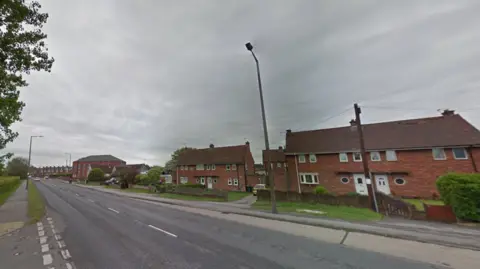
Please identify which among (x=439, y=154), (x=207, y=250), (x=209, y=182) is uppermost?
(x=439, y=154)

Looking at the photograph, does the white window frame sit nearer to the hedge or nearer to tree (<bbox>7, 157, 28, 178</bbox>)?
the hedge

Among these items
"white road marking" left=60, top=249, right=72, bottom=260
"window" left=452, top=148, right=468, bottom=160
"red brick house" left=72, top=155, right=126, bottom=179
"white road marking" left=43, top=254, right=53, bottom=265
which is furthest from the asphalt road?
"red brick house" left=72, top=155, right=126, bottom=179

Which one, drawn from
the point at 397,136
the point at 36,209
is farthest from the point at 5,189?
the point at 397,136

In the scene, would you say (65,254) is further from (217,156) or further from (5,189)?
(5,189)

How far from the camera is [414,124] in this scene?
27.4m

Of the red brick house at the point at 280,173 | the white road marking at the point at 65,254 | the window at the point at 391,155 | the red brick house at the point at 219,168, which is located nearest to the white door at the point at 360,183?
the window at the point at 391,155

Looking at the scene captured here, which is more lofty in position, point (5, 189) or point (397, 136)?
point (397, 136)

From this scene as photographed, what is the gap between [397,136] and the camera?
2702cm

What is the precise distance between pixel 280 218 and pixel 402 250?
6.93 m

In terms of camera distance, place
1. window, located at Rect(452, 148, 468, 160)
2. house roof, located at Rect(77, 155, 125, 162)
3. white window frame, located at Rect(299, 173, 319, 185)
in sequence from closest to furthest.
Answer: window, located at Rect(452, 148, 468, 160) → white window frame, located at Rect(299, 173, 319, 185) → house roof, located at Rect(77, 155, 125, 162)

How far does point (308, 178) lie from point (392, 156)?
1084 cm

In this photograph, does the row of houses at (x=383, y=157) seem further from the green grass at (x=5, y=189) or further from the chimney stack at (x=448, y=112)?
the green grass at (x=5, y=189)

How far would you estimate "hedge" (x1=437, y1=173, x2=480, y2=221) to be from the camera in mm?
11164

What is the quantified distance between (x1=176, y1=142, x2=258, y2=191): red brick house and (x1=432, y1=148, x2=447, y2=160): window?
2541 centimetres
